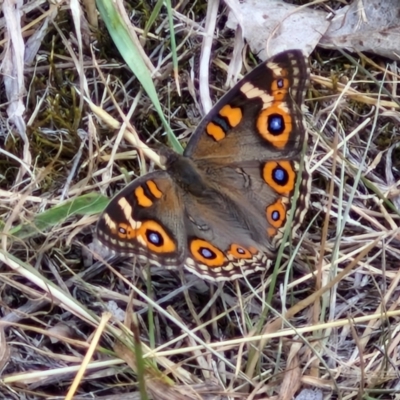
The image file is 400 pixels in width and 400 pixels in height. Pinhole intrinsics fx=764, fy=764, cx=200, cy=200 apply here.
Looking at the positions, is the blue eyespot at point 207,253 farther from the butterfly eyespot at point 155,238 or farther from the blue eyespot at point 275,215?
the blue eyespot at point 275,215

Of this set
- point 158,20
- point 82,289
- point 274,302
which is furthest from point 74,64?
point 274,302

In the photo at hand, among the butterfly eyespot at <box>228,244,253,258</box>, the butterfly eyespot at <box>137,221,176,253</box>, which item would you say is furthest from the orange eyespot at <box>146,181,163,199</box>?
the butterfly eyespot at <box>228,244,253,258</box>

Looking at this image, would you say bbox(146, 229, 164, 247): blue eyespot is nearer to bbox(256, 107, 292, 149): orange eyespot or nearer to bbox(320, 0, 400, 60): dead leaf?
bbox(256, 107, 292, 149): orange eyespot

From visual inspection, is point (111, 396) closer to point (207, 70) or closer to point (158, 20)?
point (207, 70)

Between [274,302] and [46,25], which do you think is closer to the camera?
[274,302]

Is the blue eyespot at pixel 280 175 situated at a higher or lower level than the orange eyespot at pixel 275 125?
lower

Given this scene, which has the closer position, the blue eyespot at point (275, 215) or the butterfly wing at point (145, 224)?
the butterfly wing at point (145, 224)

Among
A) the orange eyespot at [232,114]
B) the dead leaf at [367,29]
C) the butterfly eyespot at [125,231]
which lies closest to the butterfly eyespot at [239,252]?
the butterfly eyespot at [125,231]

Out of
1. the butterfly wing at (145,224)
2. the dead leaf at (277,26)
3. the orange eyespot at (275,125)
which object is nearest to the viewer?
the butterfly wing at (145,224)
